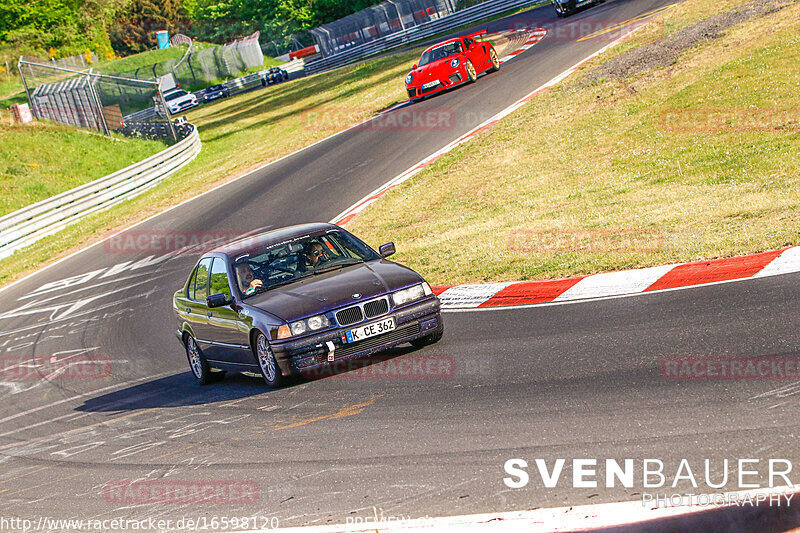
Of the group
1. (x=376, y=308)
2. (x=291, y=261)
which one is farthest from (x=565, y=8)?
(x=376, y=308)

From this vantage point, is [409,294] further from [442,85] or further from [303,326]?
[442,85]

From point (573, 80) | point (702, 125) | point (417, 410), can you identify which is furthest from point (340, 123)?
point (417, 410)

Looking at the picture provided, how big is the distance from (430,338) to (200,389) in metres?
2.79

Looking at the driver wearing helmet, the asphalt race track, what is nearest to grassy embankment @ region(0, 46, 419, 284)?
the asphalt race track

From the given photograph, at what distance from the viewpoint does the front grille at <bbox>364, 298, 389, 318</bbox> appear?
8.14 meters

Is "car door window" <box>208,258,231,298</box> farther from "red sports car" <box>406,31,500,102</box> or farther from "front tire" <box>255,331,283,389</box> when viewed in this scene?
"red sports car" <box>406,31,500,102</box>

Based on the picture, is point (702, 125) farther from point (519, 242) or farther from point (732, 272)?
point (732, 272)

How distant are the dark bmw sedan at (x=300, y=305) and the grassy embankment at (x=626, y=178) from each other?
2.51 metres

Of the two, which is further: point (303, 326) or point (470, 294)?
point (470, 294)

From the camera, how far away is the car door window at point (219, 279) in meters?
9.20

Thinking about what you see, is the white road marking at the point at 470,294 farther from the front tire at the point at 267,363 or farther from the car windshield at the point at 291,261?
the front tire at the point at 267,363

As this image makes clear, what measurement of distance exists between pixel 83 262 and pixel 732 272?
1630 centimetres

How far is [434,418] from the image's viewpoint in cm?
629

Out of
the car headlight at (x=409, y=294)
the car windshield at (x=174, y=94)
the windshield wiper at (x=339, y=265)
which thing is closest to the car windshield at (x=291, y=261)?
the windshield wiper at (x=339, y=265)
